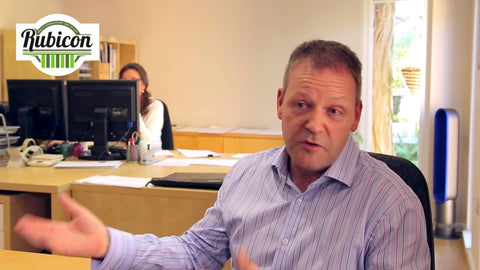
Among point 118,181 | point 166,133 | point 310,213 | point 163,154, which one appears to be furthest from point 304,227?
point 166,133

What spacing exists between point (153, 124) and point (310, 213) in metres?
3.05

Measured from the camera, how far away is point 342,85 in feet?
4.43

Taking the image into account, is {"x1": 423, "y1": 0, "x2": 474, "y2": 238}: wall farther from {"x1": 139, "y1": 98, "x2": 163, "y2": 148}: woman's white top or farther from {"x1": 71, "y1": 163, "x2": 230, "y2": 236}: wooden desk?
{"x1": 71, "y1": 163, "x2": 230, "y2": 236}: wooden desk

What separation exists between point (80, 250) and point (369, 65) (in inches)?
182

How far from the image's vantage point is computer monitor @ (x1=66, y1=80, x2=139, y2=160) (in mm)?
3467

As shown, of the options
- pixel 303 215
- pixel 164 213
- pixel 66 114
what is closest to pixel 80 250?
pixel 303 215

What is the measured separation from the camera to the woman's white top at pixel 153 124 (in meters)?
4.20

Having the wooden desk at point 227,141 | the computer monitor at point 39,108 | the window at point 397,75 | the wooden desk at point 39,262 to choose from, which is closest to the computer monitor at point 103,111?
the computer monitor at point 39,108

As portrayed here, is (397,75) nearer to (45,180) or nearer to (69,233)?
(45,180)

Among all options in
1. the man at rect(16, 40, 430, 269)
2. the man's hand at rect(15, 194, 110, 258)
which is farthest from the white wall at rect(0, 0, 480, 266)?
the man's hand at rect(15, 194, 110, 258)

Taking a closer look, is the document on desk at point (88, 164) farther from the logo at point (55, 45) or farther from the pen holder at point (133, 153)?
the logo at point (55, 45)

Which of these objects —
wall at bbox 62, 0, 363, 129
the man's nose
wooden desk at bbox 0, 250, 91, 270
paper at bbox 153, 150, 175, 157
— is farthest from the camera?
wall at bbox 62, 0, 363, 129

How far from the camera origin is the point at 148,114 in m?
4.33

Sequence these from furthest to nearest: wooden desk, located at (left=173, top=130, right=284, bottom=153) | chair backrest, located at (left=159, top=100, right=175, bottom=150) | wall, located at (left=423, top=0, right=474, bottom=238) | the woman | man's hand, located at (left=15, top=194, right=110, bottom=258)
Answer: wooden desk, located at (left=173, top=130, right=284, bottom=153) < wall, located at (left=423, top=0, right=474, bottom=238) < chair backrest, located at (left=159, top=100, right=175, bottom=150) < the woman < man's hand, located at (left=15, top=194, right=110, bottom=258)
